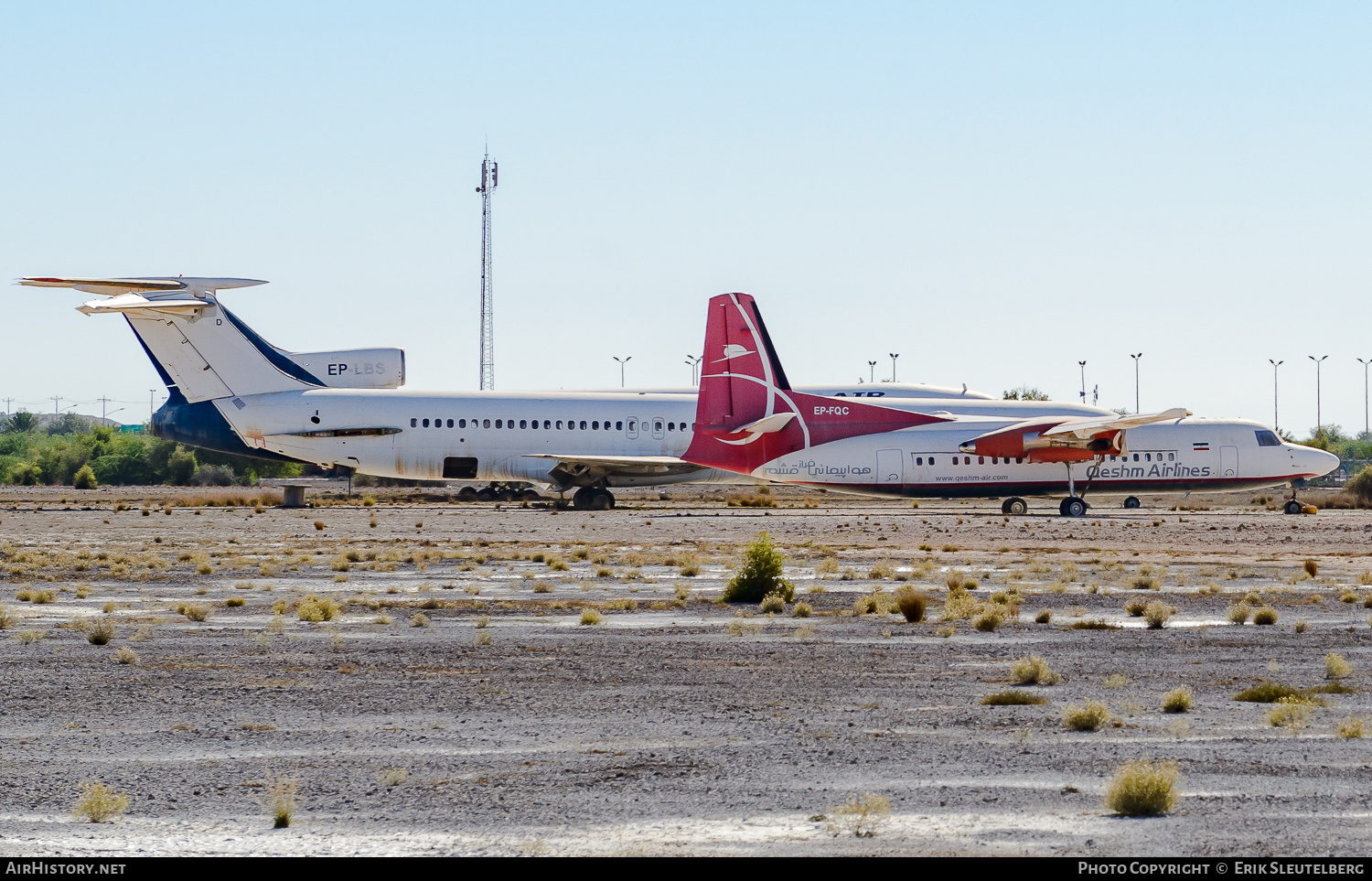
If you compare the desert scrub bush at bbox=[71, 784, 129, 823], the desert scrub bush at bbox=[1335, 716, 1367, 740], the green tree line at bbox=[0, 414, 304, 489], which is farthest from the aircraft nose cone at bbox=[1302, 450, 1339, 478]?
the green tree line at bbox=[0, 414, 304, 489]

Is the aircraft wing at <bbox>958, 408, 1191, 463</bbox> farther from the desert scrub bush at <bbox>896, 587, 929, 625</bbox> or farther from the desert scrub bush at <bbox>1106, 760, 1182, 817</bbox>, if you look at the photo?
the desert scrub bush at <bbox>1106, 760, 1182, 817</bbox>

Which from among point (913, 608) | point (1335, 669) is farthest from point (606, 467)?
point (1335, 669)

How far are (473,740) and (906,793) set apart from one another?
3199 mm

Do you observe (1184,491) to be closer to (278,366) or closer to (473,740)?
(278,366)

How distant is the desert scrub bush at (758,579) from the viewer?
63.7 ft

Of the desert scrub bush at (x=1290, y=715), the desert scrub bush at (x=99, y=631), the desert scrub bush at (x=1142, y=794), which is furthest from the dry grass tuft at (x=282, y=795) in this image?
the desert scrub bush at (x=99, y=631)

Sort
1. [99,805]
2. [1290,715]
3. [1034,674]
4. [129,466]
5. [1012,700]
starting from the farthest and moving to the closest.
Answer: [129,466]
[1034,674]
[1012,700]
[1290,715]
[99,805]

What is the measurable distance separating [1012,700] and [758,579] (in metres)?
9.13

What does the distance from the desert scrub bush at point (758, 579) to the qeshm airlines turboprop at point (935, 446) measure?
71.8 ft

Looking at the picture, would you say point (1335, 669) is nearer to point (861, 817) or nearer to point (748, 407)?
point (861, 817)

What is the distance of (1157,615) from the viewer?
624 inches

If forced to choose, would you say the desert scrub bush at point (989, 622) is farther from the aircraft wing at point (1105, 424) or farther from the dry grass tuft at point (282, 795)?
the aircraft wing at point (1105, 424)

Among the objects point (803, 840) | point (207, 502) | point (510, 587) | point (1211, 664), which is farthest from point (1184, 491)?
point (803, 840)

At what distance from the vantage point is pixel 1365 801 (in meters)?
7.06
